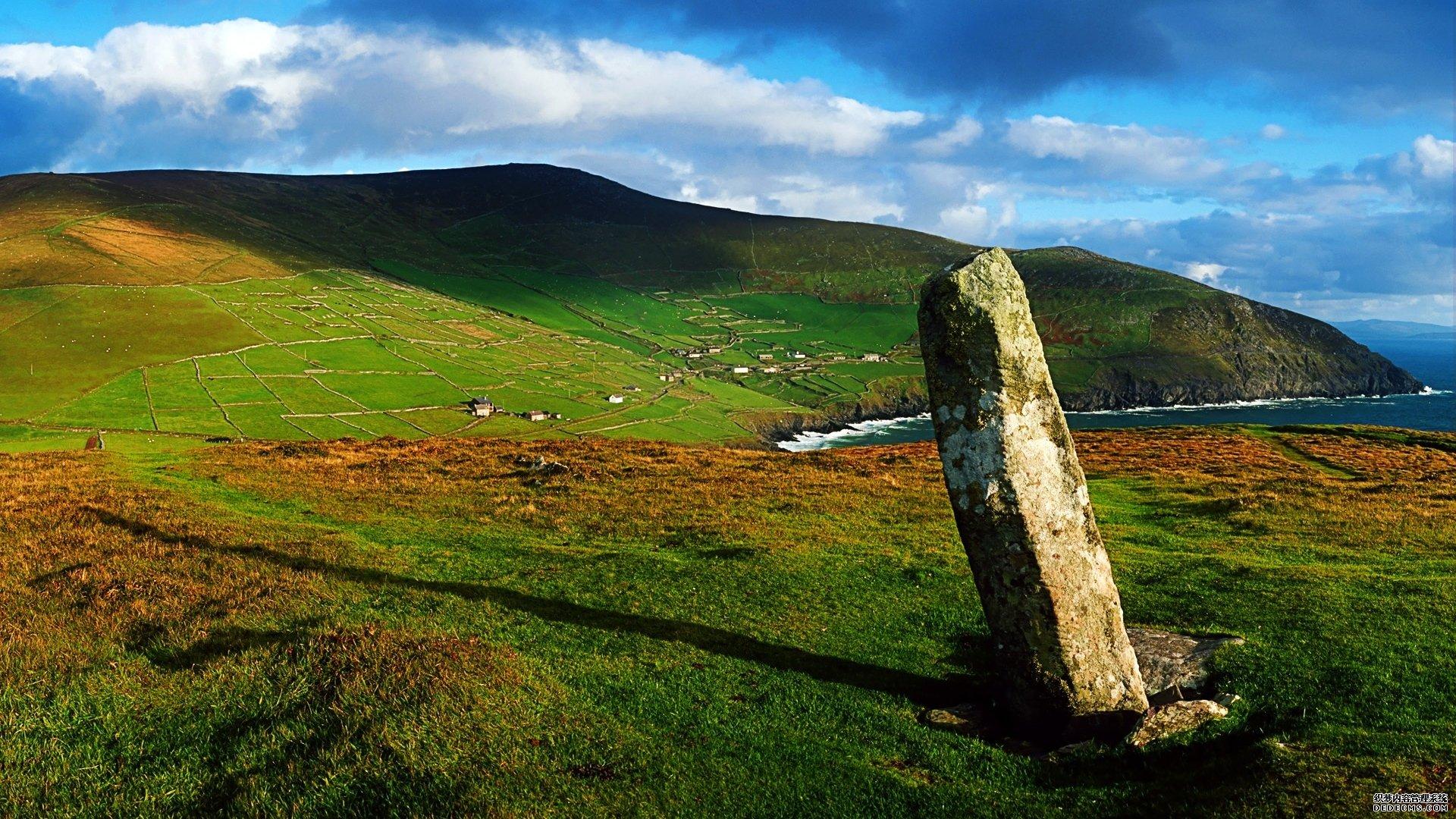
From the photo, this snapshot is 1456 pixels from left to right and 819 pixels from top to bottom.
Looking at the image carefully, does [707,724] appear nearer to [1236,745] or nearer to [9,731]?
[1236,745]

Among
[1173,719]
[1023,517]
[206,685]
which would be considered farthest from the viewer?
[1023,517]

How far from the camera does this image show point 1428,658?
14781 mm

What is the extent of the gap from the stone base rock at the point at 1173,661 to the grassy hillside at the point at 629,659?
2.41ft

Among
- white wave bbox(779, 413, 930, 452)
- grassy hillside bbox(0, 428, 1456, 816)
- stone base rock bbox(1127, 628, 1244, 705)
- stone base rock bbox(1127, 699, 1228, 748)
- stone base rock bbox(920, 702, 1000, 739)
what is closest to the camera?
grassy hillside bbox(0, 428, 1456, 816)

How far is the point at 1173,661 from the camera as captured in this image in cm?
1509

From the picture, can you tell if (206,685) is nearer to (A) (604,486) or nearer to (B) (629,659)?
(B) (629,659)

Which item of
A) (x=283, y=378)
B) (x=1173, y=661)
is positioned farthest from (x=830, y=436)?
(x=1173, y=661)

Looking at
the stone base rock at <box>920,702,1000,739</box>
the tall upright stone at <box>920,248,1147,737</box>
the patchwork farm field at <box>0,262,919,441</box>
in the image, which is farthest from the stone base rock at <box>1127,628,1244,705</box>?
the patchwork farm field at <box>0,262,919,441</box>

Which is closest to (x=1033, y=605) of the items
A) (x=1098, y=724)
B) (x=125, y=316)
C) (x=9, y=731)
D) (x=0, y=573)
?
(x=1098, y=724)

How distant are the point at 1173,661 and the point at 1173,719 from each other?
9.59ft

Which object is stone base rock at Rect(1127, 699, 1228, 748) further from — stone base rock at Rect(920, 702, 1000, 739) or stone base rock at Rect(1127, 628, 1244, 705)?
stone base rock at Rect(920, 702, 1000, 739)

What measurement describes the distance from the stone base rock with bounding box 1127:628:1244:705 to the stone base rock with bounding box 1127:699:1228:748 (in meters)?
0.96

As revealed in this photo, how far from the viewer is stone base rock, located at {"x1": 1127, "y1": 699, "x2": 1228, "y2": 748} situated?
12164mm

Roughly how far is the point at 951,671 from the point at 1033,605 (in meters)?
2.99
